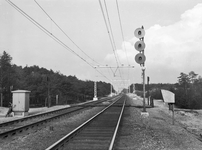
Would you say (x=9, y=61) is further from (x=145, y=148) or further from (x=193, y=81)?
(x=193, y=81)

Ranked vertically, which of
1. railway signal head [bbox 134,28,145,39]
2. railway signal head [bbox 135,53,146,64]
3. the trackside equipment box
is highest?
railway signal head [bbox 134,28,145,39]

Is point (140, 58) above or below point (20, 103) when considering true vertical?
above

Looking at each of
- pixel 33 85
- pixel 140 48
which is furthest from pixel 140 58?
pixel 33 85

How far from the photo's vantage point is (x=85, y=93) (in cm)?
12162

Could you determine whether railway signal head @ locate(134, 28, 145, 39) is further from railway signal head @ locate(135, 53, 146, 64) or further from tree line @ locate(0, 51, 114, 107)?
tree line @ locate(0, 51, 114, 107)

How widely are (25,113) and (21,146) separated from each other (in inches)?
475

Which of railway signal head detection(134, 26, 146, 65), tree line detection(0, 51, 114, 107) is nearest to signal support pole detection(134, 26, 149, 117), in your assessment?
railway signal head detection(134, 26, 146, 65)

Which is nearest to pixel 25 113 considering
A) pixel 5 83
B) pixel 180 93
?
pixel 5 83

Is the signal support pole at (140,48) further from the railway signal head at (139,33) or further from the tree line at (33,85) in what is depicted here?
the tree line at (33,85)

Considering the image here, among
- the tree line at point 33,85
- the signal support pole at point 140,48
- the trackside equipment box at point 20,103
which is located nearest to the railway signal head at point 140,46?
the signal support pole at point 140,48

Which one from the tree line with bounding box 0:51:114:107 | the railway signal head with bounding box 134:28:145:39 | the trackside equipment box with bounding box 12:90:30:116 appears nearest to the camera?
the railway signal head with bounding box 134:28:145:39

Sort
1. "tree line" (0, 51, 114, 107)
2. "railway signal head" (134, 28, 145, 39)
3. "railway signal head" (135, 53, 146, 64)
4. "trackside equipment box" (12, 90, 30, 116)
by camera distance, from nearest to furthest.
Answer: "railway signal head" (135, 53, 146, 64), "railway signal head" (134, 28, 145, 39), "trackside equipment box" (12, 90, 30, 116), "tree line" (0, 51, 114, 107)

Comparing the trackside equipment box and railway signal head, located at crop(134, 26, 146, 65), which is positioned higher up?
railway signal head, located at crop(134, 26, 146, 65)

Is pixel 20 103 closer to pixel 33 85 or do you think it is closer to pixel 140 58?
pixel 140 58
